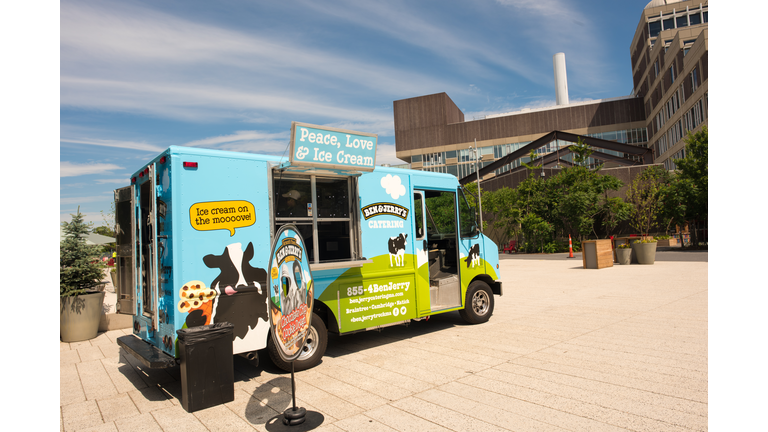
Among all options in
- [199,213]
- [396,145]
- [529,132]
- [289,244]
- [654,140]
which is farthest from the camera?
[396,145]

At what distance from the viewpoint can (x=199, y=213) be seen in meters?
4.82

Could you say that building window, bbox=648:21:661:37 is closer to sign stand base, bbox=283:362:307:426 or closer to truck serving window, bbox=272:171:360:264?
truck serving window, bbox=272:171:360:264

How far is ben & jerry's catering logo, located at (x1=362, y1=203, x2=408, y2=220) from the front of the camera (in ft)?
20.7

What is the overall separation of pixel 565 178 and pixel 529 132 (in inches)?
1444

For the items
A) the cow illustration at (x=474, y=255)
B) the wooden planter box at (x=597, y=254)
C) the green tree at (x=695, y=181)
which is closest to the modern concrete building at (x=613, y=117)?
the green tree at (x=695, y=181)

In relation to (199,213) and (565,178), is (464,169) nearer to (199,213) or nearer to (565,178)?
(565,178)

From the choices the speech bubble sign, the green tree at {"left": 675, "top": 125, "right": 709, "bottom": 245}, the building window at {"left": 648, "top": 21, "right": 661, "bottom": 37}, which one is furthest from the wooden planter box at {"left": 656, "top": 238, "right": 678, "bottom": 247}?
the building window at {"left": 648, "top": 21, "right": 661, "bottom": 37}

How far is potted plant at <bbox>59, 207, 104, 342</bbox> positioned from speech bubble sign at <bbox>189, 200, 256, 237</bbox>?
4.77 metres

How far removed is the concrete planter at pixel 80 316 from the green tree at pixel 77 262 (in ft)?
0.50

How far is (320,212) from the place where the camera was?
19.2 feet

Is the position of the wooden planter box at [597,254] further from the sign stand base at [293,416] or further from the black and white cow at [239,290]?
the sign stand base at [293,416]

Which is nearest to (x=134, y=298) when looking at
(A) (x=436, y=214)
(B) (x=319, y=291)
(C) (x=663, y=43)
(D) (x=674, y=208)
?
(B) (x=319, y=291)

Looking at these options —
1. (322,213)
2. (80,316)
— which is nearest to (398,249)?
(322,213)

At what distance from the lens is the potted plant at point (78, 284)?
312 inches
